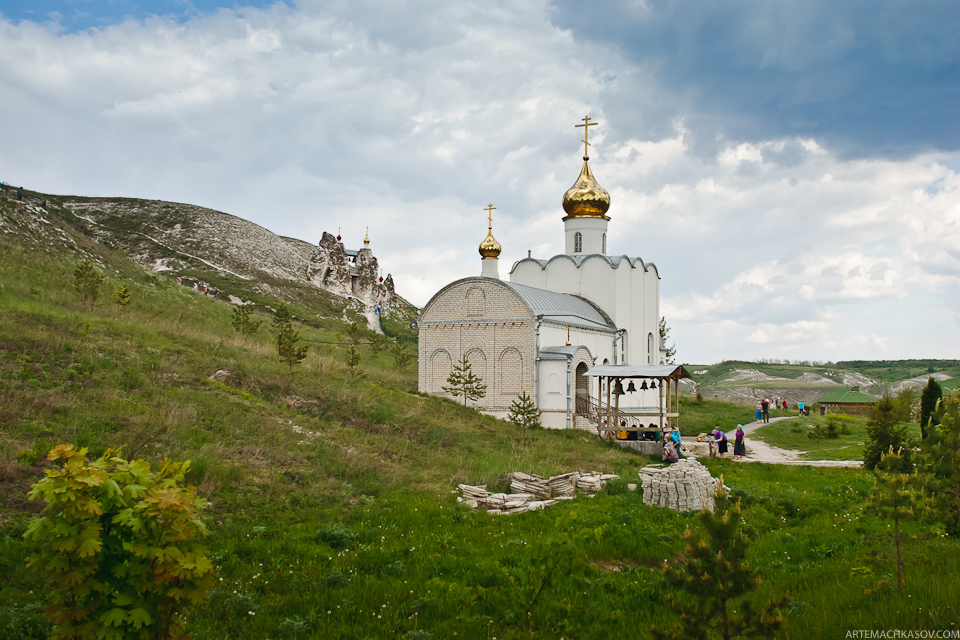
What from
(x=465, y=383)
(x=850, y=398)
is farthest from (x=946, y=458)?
(x=850, y=398)

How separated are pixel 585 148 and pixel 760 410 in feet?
49.8

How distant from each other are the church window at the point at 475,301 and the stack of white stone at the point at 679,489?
12.7 metres

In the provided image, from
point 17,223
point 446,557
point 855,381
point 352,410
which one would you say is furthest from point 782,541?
point 855,381

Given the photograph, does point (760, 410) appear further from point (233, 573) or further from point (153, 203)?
point (153, 203)

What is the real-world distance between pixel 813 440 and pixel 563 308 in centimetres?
1042

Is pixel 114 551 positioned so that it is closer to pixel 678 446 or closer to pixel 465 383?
pixel 678 446

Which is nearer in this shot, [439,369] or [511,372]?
[511,372]

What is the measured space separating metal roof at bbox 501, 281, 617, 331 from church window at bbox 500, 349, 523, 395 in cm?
170

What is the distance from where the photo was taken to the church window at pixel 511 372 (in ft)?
76.1

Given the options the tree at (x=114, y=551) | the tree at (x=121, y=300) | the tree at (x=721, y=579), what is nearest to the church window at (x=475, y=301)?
the tree at (x=121, y=300)

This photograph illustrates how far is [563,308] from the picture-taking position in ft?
84.7

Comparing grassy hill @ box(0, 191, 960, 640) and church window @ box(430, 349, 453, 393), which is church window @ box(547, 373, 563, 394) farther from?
church window @ box(430, 349, 453, 393)

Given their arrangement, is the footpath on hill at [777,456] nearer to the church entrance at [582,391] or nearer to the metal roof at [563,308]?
the church entrance at [582,391]

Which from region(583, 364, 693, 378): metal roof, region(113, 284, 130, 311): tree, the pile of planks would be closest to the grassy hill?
the pile of planks
